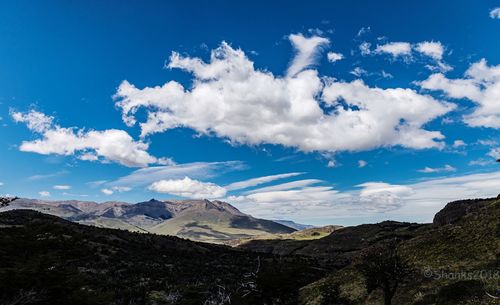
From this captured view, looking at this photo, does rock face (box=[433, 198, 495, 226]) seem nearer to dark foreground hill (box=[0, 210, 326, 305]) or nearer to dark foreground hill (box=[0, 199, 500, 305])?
dark foreground hill (box=[0, 210, 326, 305])

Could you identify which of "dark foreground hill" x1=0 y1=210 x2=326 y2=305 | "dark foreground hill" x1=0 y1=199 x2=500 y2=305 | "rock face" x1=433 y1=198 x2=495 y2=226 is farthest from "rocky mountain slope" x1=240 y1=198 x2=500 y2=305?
"rock face" x1=433 y1=198 x2=495 y2=226

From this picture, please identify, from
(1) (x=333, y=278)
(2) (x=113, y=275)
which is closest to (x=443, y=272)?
(1) (x=333, y=278)

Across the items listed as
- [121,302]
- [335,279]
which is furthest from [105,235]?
[335,279]

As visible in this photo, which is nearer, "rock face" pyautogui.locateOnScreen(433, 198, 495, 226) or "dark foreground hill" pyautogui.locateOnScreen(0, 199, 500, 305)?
"dark foreground hill" pyautogui.locateOnScreen(0, 199, 500, 305)

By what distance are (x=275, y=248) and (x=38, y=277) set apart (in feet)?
546

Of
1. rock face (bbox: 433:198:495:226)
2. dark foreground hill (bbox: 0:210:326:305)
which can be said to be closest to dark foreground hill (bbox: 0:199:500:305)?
dark foreground hill (bbox: 0:210:326:305)

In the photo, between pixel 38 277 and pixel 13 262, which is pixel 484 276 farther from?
pixel 13 262

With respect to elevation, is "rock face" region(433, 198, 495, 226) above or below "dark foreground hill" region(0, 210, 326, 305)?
above

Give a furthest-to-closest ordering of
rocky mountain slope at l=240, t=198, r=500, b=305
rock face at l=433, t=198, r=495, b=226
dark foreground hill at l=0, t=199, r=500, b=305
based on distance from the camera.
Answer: rock face at l=433, t=198, r=495, b=226
rocky mountain slope at l=240, t=198, r=500, b=305
dark foreground hill at l=0, t=199, r=500, b=305

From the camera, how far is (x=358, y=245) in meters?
149

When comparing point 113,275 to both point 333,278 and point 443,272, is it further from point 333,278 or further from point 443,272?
point 443,272

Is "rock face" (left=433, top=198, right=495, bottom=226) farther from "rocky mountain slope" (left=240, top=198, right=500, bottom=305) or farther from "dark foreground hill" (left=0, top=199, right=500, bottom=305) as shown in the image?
"rocky mountain slope" (left=240, top=198, right=500, bottom=305)

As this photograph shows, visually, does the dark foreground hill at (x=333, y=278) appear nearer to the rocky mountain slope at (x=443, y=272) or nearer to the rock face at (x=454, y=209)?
the rocky mountain slope at (x=443, y=272)

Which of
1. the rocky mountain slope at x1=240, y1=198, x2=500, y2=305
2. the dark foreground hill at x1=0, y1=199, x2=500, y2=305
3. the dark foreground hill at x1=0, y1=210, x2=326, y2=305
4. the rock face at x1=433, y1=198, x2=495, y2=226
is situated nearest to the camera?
the dark foreground hill at x1=0, y1=210, x2=326, y2=305
